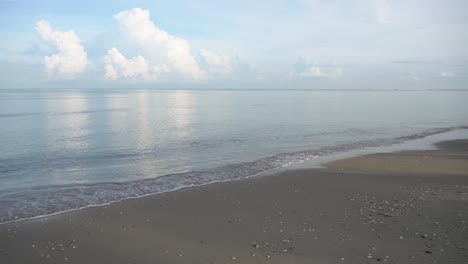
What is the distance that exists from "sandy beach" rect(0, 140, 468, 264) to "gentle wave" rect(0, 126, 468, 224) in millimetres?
1001

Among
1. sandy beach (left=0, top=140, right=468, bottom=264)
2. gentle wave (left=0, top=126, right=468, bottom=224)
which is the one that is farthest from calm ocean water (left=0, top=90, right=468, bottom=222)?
sandy beach (left=0, top=140, right=468, bottom=264)

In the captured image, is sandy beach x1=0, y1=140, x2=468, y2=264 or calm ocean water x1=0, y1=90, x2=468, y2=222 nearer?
sandy beach x1=0, y1=140, x2=468, y2=264

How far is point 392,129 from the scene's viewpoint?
1586 inches

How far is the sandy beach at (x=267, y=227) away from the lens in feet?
29.0

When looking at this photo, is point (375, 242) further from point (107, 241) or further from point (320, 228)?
point (107, 241)

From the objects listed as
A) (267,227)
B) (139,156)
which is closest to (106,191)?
(267,227)

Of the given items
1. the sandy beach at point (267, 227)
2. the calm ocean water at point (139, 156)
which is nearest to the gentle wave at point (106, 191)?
the calm ocean water at point (139, 156)

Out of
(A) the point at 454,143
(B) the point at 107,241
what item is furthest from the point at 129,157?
(A) the point at 454,143

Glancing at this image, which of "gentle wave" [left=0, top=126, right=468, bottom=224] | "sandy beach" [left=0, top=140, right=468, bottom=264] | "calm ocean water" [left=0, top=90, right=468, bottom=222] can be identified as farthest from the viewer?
"calm ocean water" [left=0, top=90, right=468, bottom=222]

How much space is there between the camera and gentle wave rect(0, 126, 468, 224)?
13.0 meters

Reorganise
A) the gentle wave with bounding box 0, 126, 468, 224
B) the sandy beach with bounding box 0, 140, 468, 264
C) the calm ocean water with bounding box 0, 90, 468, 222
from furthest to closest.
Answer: the calm ocean water with bounding box 0, 90, 468, 222 → the gentle wave with bounding box 0, 126, 468, 224 → the sandy beach with bounding box 0, 140, 468, 264

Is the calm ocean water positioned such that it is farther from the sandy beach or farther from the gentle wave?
the sandy beach

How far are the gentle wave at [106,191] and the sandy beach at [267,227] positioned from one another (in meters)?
1.00

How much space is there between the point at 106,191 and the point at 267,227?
797 centimetres
